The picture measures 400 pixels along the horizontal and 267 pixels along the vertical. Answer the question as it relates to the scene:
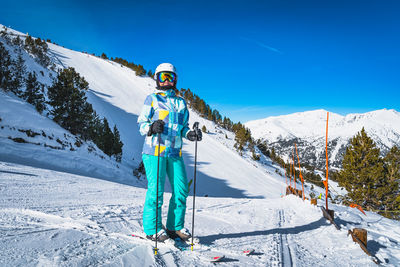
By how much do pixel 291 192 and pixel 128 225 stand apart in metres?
9.27

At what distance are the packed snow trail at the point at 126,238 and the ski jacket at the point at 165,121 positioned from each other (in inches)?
45.7

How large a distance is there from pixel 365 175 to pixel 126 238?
23.8 metres

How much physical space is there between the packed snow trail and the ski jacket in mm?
1162

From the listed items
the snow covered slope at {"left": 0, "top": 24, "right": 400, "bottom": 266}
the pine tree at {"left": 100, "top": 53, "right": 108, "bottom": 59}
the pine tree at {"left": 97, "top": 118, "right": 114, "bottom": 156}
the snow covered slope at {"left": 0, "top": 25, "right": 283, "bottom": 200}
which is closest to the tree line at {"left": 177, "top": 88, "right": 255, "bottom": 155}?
the snow covered slope at {"left": 0, "top": 25, "right": 283, "bottom": 200}

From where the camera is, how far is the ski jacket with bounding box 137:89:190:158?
2.90 metres

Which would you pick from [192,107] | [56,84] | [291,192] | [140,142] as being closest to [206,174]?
[140,142]

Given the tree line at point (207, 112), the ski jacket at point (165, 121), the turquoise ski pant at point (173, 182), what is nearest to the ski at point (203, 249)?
the turquoise ski pant at point (173, 182)

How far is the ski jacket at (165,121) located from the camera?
2896mm

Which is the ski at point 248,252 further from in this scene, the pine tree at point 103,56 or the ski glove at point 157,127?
the pine tree at point 103,56

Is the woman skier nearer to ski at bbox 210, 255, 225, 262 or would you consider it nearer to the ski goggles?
the ski goggles

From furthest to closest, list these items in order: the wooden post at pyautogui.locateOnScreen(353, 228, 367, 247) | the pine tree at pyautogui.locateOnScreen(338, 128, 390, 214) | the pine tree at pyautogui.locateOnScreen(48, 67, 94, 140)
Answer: the pine tree at pyautogui.locateOnScreen(338, 128, 390, 214) → the pine tree at pyautogui.locateOnScreen(48, 67, 94, 140) → the wooden post at pyautogui.locateOnScreen(353, 228, 367, 247)

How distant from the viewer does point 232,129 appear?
68312mm

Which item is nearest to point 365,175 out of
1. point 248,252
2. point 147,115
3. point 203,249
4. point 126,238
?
point 248,252

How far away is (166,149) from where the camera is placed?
2.90 meters
